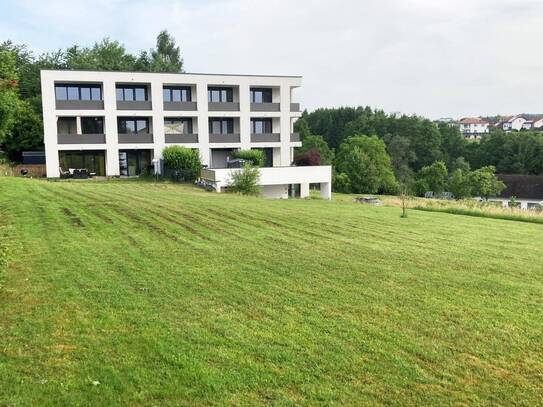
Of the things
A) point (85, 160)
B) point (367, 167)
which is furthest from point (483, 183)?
point (85, 160)

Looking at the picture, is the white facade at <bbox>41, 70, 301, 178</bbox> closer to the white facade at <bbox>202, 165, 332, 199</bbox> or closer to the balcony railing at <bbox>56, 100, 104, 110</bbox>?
the balcony railing at <bbox>56, 100, 104, 110</bbox>

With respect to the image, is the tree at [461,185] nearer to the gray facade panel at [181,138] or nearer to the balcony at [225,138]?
the balcony at [225,138]

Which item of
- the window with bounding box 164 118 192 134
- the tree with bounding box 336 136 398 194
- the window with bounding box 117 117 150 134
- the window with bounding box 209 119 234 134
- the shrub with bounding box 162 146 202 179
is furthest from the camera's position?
the tree with bounding box 336 136 398 194

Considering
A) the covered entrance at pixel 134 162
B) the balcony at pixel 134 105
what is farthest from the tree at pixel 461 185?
the balcony at pixel 134 105

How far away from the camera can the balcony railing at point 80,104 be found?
38469 millimetres

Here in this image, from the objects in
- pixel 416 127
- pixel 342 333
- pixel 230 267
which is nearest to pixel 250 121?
pixel 230 267

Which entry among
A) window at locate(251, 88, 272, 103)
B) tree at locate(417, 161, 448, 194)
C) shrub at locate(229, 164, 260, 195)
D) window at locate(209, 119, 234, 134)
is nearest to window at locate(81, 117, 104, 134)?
window at locate(209, 119, 234, 134)

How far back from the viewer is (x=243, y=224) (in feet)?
49.2

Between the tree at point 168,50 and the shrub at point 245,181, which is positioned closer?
the shrub at point 245,181

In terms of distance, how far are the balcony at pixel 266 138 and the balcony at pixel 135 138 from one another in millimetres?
8633

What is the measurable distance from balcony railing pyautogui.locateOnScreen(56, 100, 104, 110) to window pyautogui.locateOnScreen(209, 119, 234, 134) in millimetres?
9121

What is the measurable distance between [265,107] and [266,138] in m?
2.60

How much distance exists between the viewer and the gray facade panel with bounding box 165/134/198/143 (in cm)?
4181

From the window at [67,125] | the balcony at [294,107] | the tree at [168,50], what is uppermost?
the tree at [168,50]
